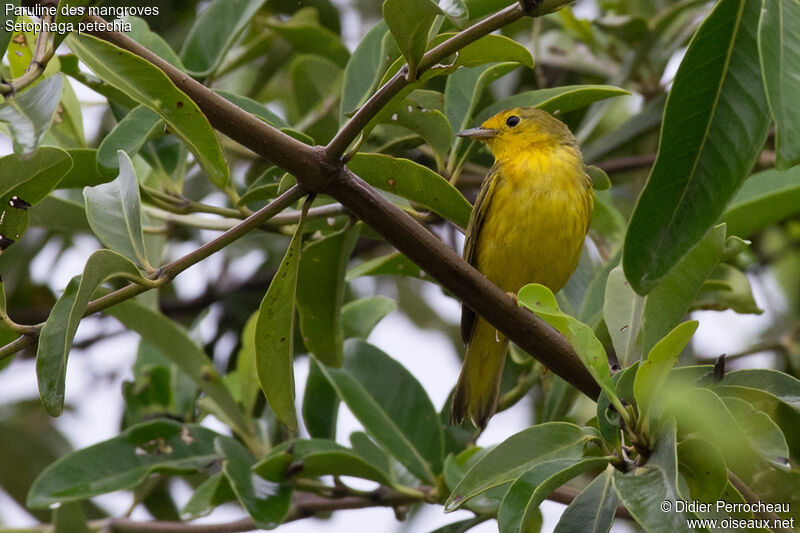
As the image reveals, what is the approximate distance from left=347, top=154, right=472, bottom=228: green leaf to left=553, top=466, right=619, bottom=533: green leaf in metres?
0.90

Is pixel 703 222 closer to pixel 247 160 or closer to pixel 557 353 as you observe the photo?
pixel 557 353

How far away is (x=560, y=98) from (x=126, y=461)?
1857 mm

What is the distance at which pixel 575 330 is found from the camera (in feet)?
6.66

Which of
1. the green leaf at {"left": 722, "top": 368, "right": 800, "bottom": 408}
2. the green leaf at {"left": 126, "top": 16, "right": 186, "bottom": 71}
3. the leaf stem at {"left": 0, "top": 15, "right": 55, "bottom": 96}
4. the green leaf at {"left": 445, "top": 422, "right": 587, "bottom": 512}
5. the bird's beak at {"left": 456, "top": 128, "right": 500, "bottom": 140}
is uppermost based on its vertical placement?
the leaf stem at {"left": 0, "top": 15, "right": 55, "bottom": 96}

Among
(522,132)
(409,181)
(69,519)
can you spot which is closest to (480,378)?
(409,181)

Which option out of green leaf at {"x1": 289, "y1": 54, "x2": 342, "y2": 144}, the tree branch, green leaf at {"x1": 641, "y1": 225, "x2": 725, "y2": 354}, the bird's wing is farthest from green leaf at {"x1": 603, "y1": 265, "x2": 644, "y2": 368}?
green leaf at {"x1": 289, "y1": 54, "x2": 342, "y2": 144}

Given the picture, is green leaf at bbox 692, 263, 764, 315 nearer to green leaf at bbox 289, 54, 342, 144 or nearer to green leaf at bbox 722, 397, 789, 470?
green leaf at bbox 722, 397, 789, 470

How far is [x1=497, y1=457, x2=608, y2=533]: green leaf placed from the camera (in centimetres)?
198

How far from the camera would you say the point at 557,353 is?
89.0 inches

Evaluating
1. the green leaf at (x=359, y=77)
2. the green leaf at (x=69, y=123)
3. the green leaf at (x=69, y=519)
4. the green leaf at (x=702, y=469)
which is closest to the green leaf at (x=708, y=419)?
the green leaf at (x=702, y=469)

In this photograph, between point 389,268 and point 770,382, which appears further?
point 389,268

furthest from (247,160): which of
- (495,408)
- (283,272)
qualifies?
(283,272)

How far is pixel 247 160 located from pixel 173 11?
101cm

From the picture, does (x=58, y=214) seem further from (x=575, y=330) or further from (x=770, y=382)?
(x=770, y=382)
